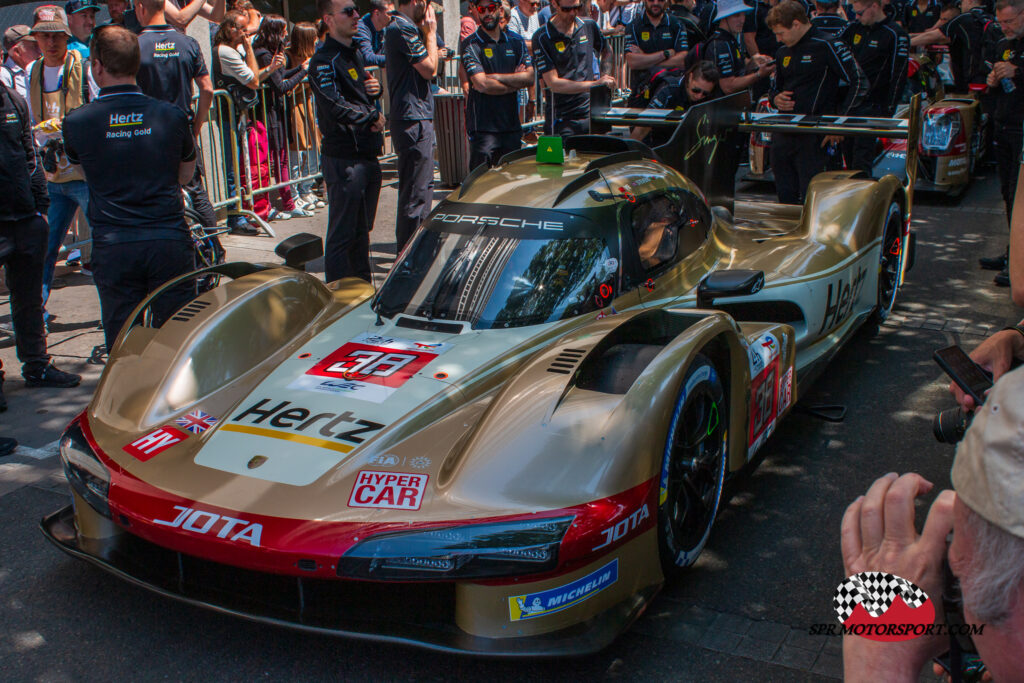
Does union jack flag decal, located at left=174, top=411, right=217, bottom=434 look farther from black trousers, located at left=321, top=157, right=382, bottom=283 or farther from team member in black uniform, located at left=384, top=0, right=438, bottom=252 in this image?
team member in black uniform, located at left=384, top=0, right=438, bottom=252

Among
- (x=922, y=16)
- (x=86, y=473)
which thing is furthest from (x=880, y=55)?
(x=86, y=473)

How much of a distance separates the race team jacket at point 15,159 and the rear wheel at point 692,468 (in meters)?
3.92

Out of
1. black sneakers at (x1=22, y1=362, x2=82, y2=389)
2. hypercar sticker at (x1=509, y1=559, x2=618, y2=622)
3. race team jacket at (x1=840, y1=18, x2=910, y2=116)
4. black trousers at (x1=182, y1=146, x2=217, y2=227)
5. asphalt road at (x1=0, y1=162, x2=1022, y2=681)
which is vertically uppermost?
race team jacket at (x1=840, y1=18, x2=910, y2=116)

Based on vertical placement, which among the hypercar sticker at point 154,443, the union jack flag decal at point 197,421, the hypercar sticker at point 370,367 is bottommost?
the hypercar sticker at point 154,443

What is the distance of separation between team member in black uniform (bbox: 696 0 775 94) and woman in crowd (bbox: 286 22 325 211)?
382 cm

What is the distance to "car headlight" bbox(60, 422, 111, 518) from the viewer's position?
10.7 feet

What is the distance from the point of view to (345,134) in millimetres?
6781

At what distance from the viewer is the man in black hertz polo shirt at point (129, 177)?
15.4ft

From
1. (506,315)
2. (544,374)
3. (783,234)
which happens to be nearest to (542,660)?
(544,374)

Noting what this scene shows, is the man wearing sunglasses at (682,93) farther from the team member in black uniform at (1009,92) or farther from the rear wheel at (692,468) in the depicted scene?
the rear wheel at (692,468)

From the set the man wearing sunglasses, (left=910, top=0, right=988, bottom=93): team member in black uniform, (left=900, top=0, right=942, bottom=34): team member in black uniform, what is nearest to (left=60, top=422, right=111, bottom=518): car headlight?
the man wearing sunglasses

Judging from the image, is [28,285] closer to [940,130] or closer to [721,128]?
[721,128]

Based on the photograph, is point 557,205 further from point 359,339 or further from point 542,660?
point 542,660

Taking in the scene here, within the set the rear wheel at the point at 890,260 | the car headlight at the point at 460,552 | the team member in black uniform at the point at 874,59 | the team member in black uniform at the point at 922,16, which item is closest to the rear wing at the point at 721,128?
the rear wheel at the point at 890,260
